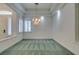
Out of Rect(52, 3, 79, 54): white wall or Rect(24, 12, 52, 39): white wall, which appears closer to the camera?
Rect(52, 3, 79, 54): white wall

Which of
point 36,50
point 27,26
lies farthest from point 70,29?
point 27,26

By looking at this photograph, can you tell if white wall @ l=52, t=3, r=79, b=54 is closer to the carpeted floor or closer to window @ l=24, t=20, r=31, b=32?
the carpeted floor

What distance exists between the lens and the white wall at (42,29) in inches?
501

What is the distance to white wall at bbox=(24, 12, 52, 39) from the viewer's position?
12719mm

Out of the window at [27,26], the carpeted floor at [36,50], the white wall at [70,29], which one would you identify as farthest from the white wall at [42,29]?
the white wall at [70,29]

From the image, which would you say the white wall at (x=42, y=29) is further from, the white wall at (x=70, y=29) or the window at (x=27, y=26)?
the white wall at (x=70, y=29)

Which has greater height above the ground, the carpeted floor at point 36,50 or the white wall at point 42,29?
the white wall at point 42,29

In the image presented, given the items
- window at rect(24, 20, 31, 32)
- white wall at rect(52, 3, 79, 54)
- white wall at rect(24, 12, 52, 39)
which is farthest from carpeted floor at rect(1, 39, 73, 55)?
window at rect(24, 20, 31, 32)

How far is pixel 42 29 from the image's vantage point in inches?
522

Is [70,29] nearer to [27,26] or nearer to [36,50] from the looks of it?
[36,50]

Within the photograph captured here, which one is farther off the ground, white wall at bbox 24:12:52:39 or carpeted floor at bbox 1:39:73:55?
white wall at bbox 24:12:52:39

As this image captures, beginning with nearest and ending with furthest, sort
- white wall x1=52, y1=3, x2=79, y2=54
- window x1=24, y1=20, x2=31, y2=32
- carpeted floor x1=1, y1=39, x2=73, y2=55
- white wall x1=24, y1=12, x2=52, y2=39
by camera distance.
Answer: carpeted floor x1=1, y1=39, x2=73, y2=55
white wall x1=52, y1=3, x2=79, y2=54
white wall x1=24, y1=12, x2=52, y2=39
window x1=24, y1=20, x2=31, y2=32
